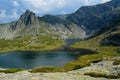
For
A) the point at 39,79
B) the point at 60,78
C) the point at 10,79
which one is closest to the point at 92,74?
the point at 60,78

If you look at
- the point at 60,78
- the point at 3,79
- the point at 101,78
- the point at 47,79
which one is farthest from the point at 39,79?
the point at 101,78

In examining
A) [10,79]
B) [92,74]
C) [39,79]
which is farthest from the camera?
[92,74]

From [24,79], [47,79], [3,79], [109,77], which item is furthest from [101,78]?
[3,79]

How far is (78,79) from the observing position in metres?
45.8

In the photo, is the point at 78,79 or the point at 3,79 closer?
the point at 78,79

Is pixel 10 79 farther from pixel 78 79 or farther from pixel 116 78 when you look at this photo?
pixel 116 78

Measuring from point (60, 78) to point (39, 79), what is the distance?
14.6ft

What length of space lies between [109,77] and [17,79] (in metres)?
17.1

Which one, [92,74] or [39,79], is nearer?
[39,79]

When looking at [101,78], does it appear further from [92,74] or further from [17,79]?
[17,79]

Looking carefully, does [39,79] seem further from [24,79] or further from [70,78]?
[70,78]

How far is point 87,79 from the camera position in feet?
151

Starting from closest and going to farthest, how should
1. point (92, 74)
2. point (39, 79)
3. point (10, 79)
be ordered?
point (39, 79) < point (10, 79) < point (92, 74)

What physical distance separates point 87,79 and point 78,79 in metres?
1.69
